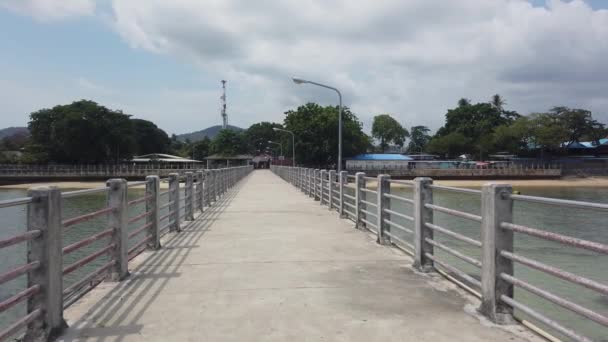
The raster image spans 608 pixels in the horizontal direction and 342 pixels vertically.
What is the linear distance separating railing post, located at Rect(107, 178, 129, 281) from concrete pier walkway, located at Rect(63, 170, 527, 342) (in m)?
0.19

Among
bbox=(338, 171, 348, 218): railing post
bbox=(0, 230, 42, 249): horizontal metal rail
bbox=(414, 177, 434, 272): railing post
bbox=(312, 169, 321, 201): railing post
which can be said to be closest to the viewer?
bbox=(0, 230, 42, 249): horizontal metal rail

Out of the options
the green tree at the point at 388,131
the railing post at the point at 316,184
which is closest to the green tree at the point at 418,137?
the green tree at the point at 388,131

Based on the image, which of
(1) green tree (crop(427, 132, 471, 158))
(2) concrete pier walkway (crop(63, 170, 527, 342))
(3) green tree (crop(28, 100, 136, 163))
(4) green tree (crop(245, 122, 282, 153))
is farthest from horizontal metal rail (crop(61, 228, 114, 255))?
(4) green tree (crop(245, 122, 282, 153))

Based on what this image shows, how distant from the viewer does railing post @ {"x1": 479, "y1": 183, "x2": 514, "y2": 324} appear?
401cm

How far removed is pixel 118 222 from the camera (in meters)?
5.43

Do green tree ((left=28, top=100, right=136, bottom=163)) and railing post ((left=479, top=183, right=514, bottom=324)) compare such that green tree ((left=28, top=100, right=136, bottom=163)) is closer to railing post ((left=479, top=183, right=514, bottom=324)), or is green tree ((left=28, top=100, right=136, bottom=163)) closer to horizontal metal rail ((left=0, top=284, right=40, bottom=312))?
horizontal metal rail ((left=0, top=284, right=40, bottom=312))

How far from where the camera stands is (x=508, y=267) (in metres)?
4.05

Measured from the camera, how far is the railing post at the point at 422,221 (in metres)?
5.75

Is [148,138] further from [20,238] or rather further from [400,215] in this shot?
[20,238]

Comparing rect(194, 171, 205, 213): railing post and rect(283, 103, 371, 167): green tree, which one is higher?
rect(283, 103, 371, 167): green tree

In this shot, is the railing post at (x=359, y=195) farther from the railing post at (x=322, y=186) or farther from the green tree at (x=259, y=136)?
the green tree at (x=259, y=136)

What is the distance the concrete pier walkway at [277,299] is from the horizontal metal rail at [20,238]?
0.87 m

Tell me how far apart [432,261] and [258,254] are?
2549mm

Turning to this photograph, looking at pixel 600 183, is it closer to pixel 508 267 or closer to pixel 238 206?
pixel 238 206
